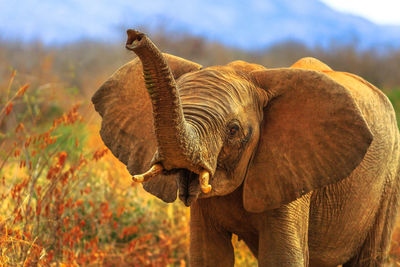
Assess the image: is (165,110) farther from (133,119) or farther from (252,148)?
(133,119)

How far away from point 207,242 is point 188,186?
0.98 m

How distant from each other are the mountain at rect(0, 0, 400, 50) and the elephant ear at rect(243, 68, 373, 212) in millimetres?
54996

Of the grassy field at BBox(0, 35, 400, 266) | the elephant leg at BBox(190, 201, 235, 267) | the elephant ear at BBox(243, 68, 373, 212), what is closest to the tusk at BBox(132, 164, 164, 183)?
the elephant ear at BBox(243, 68, 373, 212)

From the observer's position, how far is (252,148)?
336 cm

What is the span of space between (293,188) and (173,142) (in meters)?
0.98

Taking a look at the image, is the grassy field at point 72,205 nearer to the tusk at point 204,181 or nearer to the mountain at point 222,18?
the tusk at point 204,181

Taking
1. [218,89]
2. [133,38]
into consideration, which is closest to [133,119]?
[218,89]

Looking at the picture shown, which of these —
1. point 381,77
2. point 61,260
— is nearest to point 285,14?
point 381,77

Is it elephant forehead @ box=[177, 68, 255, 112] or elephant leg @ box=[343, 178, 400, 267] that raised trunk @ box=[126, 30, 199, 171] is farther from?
elephant leg @ box=[343, 178, 400, 267]

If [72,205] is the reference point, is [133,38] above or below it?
above

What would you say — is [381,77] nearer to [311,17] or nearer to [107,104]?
[107,104]

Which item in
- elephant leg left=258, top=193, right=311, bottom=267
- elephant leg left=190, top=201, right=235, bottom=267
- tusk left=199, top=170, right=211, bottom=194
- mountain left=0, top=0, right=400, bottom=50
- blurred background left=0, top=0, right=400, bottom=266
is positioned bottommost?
mountain left=0, top=0, right=400, bottom=50

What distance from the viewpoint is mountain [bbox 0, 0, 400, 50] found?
67.5 meters

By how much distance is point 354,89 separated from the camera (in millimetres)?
4039
